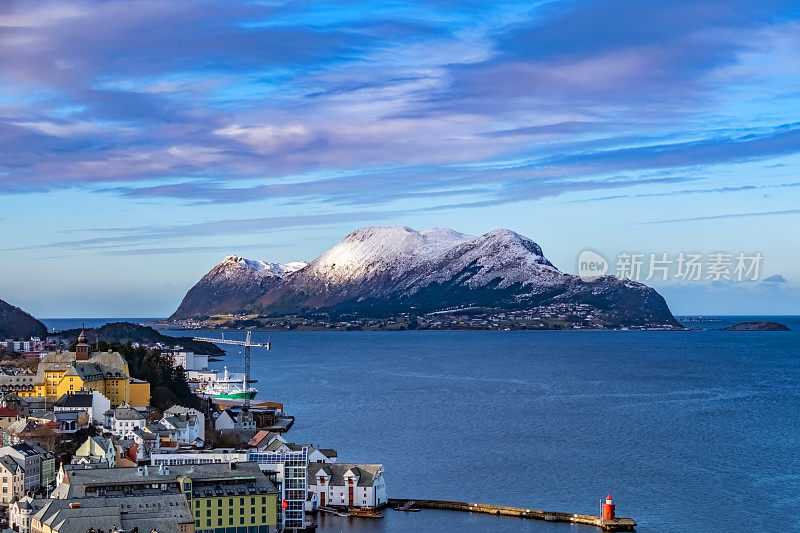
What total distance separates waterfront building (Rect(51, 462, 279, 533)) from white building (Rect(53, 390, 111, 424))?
52.8 feet

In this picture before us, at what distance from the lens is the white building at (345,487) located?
41.0 metres

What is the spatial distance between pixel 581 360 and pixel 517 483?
85655 millimetres

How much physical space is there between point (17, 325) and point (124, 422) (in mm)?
83937

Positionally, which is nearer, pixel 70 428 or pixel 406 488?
pixel 406 488

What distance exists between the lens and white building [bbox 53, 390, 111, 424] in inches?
2089

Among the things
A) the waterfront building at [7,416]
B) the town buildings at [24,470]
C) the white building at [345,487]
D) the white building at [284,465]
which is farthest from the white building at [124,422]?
the white building at [345,487]

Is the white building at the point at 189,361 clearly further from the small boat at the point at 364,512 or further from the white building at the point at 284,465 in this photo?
the small boat at the point at 364,512

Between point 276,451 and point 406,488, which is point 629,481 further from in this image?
point 276,451

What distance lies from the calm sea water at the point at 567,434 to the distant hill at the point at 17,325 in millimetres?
27227

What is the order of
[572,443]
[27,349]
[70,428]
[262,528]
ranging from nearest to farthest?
[262,528] < [70,428] < [572,443] < [27,349]

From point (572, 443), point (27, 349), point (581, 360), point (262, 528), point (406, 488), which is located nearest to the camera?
point (262, 528)

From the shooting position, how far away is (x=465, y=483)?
46656 mm

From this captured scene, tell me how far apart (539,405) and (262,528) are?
1707 inches

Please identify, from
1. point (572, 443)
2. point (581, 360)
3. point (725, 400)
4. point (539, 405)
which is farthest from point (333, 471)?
point (581, 360)
